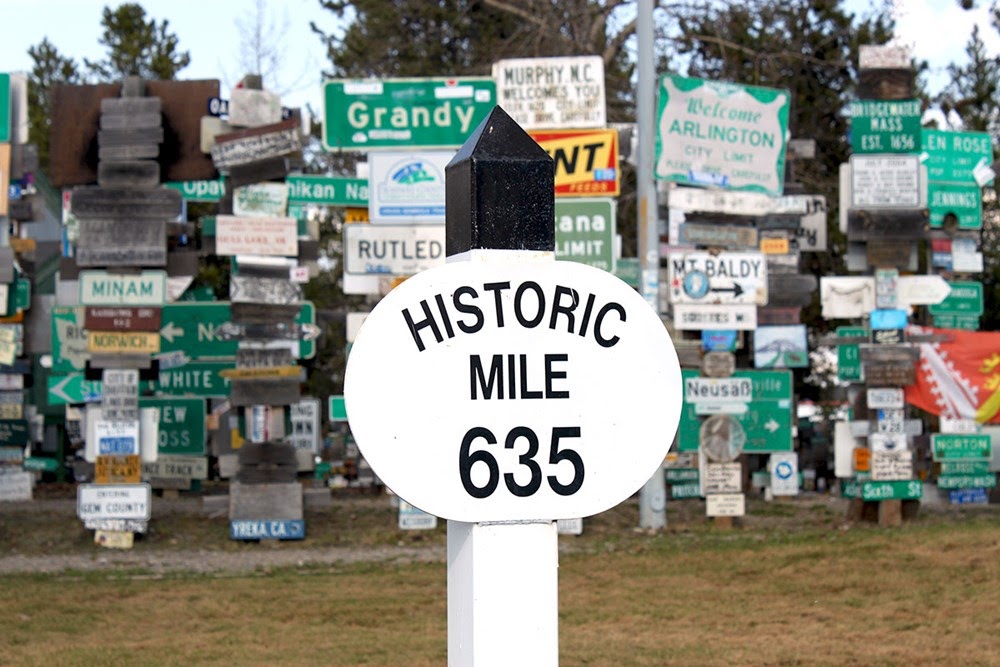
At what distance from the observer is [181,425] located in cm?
1864

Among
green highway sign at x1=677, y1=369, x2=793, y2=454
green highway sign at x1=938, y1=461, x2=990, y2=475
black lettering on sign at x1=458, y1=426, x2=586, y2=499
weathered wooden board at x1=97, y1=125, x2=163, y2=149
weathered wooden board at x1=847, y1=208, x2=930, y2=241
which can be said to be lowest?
green highway sign at x1=938, y1=461, x2=990, y2=475


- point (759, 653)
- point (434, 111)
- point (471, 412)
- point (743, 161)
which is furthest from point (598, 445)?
point (743, 161)

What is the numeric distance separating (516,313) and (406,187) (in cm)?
950

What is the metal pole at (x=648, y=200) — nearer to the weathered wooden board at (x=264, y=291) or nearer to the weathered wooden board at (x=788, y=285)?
the weathered wooden board at (x=788, y=285)

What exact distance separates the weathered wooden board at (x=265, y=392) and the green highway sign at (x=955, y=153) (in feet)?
23.4

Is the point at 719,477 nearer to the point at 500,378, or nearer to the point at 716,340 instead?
the point at 716,340

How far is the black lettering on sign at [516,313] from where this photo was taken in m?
2.82

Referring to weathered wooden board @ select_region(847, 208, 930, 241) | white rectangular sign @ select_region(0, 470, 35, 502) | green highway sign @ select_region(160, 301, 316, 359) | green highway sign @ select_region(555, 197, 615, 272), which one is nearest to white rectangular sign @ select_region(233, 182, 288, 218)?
green highway sign @ select_region(555, 197, 615, 272)

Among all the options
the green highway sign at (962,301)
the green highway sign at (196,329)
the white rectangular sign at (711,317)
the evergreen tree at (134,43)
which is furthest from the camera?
the evergreen tree at (134,43)

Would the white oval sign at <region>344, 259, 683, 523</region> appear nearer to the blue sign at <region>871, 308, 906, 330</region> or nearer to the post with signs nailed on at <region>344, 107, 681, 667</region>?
the post with signs nailed on at <region>344, 107, 681, 667</region>

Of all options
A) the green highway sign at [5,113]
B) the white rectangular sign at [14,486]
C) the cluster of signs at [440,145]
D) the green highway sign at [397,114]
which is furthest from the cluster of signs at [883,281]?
the white rectangular sign at [14,486]

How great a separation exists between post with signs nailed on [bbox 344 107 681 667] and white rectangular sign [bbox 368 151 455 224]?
30.7 feet

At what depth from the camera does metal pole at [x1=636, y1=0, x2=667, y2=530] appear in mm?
13023

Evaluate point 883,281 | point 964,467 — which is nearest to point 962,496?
point 964,467
